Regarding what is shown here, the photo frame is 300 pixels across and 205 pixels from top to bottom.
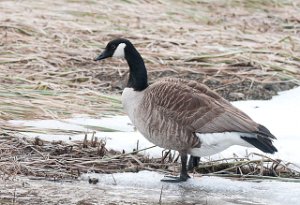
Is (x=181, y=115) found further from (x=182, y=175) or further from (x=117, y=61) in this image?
(x=117, y=61)

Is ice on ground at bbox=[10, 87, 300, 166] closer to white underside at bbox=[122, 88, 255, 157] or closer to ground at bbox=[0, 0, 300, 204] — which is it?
ground at bbox=[0, 0, 300, 204]

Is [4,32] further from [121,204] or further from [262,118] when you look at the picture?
[121,204]

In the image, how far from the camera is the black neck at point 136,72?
834 centimetres

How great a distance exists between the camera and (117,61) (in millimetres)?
12008

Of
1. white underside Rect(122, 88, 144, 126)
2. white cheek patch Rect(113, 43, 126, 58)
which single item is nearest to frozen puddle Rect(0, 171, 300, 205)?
white underside Rect(122, 88, 144, 126)

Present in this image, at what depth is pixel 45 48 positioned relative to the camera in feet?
Result: 39.5

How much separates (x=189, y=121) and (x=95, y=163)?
97 cm

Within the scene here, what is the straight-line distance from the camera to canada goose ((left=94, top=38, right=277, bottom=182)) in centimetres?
744

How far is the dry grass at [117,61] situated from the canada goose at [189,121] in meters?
1.81

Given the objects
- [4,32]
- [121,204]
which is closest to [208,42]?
[4,32]

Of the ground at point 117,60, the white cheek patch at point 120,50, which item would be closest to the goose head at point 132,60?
the white cheek patch at point 120,50

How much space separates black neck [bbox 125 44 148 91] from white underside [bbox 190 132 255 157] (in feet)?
3.00

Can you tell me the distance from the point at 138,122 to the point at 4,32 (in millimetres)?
4983

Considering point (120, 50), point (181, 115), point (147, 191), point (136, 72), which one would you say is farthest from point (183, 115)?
point (120, 50)
